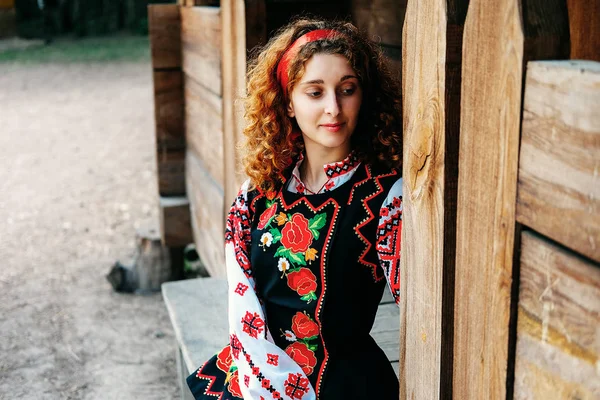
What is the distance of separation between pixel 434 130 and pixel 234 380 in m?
0.97

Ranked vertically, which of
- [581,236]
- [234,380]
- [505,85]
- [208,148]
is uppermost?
[505,85]

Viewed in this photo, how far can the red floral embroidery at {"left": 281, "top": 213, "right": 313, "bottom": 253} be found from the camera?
1887 millimetres

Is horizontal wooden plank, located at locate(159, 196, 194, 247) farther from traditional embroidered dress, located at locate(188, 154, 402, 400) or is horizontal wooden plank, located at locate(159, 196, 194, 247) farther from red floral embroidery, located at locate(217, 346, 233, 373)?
traditional embroidered dress, located at locate(188, 154, 402, 400)

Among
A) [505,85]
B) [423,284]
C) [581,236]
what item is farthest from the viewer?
[423,284]

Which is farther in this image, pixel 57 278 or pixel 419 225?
pixel 57 278

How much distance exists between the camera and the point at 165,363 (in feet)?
12.8

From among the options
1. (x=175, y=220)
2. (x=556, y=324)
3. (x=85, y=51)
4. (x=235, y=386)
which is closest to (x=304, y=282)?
(x=235, y=386)

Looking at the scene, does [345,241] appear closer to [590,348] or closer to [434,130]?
[434,130]

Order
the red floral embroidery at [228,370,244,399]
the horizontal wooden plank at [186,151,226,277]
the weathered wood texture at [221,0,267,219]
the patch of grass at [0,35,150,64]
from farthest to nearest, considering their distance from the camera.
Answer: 1. the patch of grass at [0,35,150,64]
2. the horizontal wooden plank at [186,151,226,277]
3. the weathered wood texture at [221,0,267,219]
4. the red floral embroidery at [228,370,244,399]

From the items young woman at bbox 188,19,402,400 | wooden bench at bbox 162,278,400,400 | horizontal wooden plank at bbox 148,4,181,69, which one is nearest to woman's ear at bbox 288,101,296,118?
young woman at bbox 188,19,402,400

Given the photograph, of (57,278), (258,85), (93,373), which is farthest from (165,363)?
(258,85)

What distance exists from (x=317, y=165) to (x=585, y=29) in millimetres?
732

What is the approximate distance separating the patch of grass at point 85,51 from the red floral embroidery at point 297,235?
38.9 ft

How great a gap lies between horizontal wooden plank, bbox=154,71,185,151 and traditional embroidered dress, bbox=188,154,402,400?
2482 millimetres
